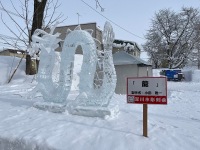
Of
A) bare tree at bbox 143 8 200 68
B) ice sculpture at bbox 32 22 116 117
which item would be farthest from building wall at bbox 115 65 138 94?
bare tree at bbox 143 8 200 68

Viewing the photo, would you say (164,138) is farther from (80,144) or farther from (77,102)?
(77,102)

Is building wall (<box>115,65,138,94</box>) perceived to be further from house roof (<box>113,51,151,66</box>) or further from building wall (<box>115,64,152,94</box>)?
house roof (<box>113,51,151,66</box>)

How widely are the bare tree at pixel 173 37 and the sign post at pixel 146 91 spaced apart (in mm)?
35335

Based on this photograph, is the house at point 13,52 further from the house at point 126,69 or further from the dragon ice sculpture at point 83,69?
the dragon ice sculpture at point 83,69

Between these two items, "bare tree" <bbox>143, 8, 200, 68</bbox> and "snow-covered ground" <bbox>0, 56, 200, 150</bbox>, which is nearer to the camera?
"snow-covered ground" <bbox>0, 56, 200, 150</bbox>

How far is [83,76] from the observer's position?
514 cm

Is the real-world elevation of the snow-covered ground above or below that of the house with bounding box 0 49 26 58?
below

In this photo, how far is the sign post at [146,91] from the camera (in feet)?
11.8

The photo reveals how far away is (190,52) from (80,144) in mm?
36812

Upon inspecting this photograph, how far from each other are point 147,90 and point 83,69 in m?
1.92

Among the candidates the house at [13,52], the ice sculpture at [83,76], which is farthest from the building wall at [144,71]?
the house at [13,52]

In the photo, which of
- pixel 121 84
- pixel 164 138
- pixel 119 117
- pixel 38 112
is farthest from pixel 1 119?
pixel 121 84

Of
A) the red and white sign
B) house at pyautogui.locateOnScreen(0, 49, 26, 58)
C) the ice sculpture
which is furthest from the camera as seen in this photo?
house at pyautogui.locateOnScreen(0, 49, 26, 58)

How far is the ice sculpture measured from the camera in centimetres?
498
